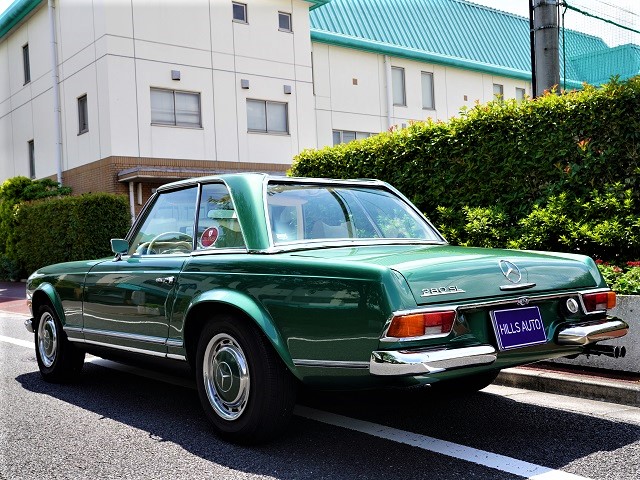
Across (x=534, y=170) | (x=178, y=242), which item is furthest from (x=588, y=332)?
(x=534, y=170)

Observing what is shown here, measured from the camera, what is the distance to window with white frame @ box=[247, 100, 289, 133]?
2278 centimetres

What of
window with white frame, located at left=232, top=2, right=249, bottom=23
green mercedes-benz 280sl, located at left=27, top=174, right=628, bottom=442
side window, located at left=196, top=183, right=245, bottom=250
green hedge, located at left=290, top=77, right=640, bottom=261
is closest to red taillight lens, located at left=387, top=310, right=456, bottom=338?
green mercedes-benz 280sl, located at left=27, top=174, right=628, bottom=442

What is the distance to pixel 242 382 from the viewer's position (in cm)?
440

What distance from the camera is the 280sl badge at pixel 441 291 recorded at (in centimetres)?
381

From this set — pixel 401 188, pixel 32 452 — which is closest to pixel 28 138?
pixel 401 188

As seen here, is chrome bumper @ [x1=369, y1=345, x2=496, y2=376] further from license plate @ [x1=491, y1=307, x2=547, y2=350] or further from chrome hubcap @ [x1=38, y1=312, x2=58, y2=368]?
chrome hubcap @ [x1=38, y1=312, x2=58, y2=368]

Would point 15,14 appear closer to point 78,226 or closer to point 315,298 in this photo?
point 78,226

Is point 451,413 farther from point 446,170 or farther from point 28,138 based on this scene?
point 28,138

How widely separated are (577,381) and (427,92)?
24.0 meters

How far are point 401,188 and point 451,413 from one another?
16.8 feet

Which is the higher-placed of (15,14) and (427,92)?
(15,14)

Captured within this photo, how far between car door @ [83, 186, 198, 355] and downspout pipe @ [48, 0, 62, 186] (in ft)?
58.2

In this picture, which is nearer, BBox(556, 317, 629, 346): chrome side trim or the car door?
BBox(556, 317, 629, 346): chrome side trim

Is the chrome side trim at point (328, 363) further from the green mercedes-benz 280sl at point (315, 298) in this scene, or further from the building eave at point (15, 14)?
the building eave at point (15, 14)
